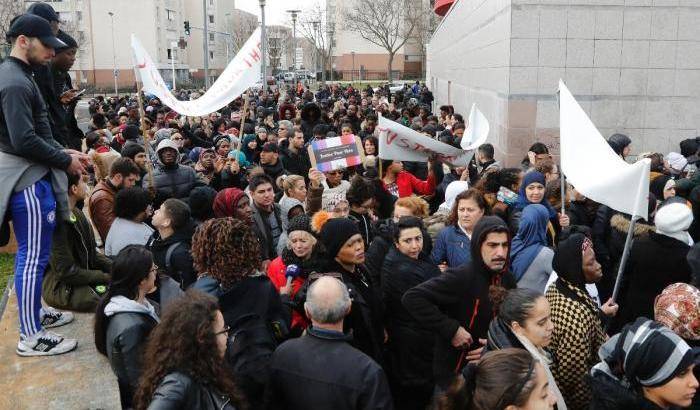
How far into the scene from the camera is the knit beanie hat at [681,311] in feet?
11.8

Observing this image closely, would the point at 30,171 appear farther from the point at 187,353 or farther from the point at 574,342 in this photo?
the point at 574,342

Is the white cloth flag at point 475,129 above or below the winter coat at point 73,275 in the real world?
above

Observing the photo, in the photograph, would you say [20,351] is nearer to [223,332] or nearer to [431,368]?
[223,332]

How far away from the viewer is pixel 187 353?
278cm

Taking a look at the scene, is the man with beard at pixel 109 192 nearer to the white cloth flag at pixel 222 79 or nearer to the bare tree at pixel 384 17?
the white cloth flag at pixel 222 79

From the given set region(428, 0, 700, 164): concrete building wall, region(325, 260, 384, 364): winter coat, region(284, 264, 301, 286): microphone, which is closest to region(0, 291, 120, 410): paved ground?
region(284, 264, 301, 286): microphone

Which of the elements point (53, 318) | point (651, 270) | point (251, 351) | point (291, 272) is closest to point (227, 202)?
point (291, 272)

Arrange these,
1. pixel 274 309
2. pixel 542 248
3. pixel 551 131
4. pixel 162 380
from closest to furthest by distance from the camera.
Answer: pixel 162 380
pixel 274 309
pixel 542 248
pixel 551 131

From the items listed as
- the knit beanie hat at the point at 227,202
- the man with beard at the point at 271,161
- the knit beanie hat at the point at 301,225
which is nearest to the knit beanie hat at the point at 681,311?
the knit beanie hat at the point at 301,225

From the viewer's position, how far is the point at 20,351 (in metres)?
4.25

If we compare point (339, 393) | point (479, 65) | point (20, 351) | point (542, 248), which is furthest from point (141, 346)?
point (479, 65)

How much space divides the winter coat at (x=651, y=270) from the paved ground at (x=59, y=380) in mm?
3971

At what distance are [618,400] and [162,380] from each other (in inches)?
80.2

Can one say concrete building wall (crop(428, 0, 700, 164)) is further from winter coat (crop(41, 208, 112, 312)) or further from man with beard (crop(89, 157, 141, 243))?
winter coat (crop(41, 208, 112, 312))
